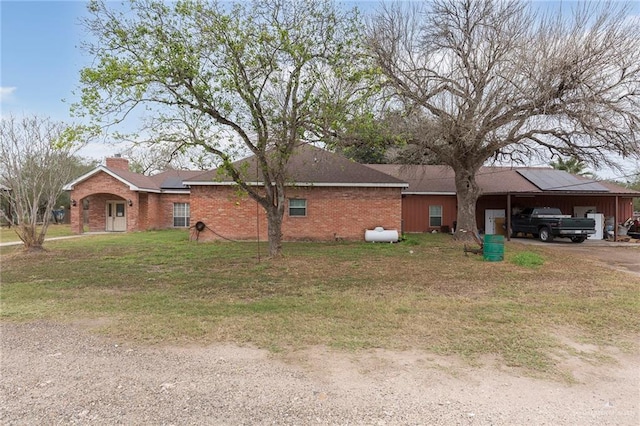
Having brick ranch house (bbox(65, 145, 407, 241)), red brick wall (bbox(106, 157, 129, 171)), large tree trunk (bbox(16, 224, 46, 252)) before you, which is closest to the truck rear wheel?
brick ranch house (bbox(65, 145, 407, 241))

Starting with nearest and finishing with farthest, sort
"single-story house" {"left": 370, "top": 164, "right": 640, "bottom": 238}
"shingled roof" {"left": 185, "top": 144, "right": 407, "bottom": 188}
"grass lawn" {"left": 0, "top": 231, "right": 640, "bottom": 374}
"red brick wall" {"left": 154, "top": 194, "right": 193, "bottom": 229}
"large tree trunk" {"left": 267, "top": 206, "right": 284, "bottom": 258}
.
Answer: "grass lawn" {"left": 0, "top": 231, "right": 640, "bottom": 374}, "large tree trunk" {"left": 267, "top": 206, "right": 284, "bottom": 258}, "shingled roof" {"left": 185, "top": 144, "right": 407, "bottom": 188}, "single-story house" {"left": 370, "top": 164, "right": 640, "bottom": 238}, "red brick wall" {"left": 154, "top": 194, "right": 193, "bottom": 229}

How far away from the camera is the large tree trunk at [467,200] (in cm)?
1585

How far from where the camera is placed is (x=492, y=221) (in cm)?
2188

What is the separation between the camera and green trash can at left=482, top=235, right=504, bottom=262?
448 inches

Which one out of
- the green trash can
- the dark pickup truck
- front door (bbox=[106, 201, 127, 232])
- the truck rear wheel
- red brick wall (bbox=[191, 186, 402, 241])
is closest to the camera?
the green trash can

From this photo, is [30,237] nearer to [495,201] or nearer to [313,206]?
[313,206]

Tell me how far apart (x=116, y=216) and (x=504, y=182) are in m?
23.7

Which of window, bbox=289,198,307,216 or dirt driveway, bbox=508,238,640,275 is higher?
window, bbox=289,198,307,216

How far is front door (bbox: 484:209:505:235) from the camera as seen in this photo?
21555 millimetres

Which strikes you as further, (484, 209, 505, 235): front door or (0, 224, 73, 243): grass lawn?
(484, 209, 505, 235): front door

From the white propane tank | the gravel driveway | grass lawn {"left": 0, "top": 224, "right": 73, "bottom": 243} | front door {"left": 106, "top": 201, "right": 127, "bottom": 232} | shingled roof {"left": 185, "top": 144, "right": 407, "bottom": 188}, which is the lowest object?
the gravel driveway

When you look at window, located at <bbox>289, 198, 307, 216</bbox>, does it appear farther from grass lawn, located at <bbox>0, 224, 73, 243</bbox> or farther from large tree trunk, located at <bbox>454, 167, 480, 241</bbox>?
grass lawn, located at <bbox>0, 224, 73, 243</bbox>

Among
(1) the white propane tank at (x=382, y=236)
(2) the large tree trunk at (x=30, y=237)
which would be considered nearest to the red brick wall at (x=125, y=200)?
(2) the large tree trunk at (x=30, y=237)

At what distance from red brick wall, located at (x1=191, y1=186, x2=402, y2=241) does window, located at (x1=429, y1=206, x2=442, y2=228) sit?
5634mm
